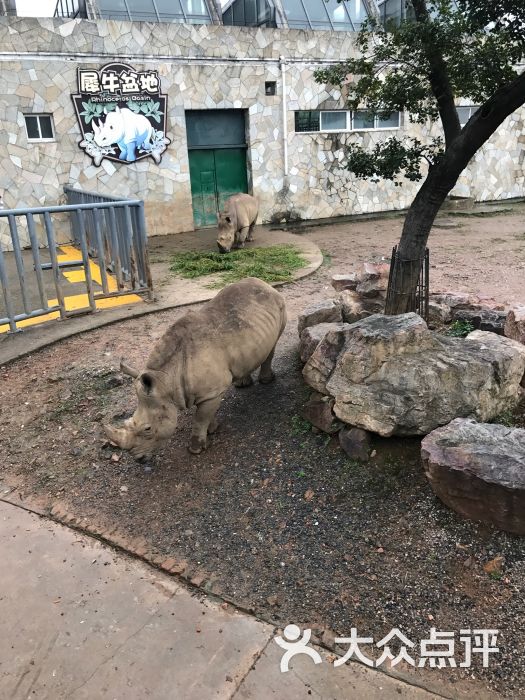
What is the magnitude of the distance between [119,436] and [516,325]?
11.2 ft

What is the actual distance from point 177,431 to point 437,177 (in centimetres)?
316

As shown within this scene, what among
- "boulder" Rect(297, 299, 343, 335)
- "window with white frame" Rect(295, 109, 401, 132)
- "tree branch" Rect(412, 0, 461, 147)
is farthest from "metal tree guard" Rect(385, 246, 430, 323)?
"window with white frame" Rect(295, 109, 401, 132)

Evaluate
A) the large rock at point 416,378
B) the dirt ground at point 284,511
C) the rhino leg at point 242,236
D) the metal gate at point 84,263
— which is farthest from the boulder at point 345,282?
the rhino leg at point 242,236

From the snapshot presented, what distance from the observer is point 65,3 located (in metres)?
15.0

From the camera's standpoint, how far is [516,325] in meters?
4.70

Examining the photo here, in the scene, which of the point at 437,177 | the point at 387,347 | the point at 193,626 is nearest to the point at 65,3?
the point at 437,177

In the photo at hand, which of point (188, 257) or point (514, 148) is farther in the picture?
point (514, 148)

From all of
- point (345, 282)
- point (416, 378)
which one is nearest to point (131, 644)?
point (416, 378)

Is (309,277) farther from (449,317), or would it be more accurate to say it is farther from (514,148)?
(514,148)

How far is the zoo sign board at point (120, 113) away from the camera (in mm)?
13047

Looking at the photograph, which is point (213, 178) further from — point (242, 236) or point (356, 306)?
point (356, 306)

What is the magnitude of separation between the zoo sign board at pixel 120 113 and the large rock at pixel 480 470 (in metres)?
12.3

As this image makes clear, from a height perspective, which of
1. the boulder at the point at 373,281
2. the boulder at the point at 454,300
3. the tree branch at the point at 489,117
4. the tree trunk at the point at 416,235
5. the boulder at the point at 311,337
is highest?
the tree branch at the point at 489,117

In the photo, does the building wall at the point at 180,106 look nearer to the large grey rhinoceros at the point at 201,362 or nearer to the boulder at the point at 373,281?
the boulder at the point at 373,281
